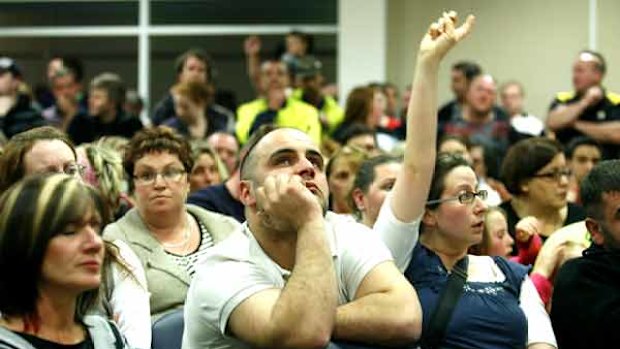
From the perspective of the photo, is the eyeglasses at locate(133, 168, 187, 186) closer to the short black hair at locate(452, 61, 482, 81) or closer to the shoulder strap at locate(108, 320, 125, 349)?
the shoulder strap at locate(108, 320, 125, 349)

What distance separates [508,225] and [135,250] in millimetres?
1674

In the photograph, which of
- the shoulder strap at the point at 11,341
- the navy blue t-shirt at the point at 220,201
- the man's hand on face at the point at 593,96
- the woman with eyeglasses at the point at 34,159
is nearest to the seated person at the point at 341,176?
the navy blue t-shirt at the point at 220,201

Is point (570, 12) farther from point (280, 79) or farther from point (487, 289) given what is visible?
point (487, 289)

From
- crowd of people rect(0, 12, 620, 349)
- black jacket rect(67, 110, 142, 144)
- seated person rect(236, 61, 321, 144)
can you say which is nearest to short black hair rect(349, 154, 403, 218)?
crowd of people rect(0, 12, 620, 349)

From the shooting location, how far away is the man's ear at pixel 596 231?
139 inches

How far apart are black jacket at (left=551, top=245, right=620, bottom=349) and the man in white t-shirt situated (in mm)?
907

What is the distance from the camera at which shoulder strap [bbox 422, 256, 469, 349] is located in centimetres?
332

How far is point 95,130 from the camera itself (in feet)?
24.6

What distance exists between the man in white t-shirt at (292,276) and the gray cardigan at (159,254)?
0.96 metres

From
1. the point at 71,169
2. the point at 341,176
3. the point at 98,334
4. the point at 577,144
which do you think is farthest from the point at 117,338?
the point at 577,144

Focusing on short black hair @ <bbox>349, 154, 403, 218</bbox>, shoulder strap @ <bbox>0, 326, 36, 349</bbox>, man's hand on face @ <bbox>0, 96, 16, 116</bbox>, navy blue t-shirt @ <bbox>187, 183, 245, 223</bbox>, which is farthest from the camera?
man's hand on face @ <bbox>0, 96, 16, 116</bbox>

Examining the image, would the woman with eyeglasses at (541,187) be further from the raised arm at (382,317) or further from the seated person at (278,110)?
the seated person at (278,110)

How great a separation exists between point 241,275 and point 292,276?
18cm

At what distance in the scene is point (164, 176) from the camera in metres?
4.10
